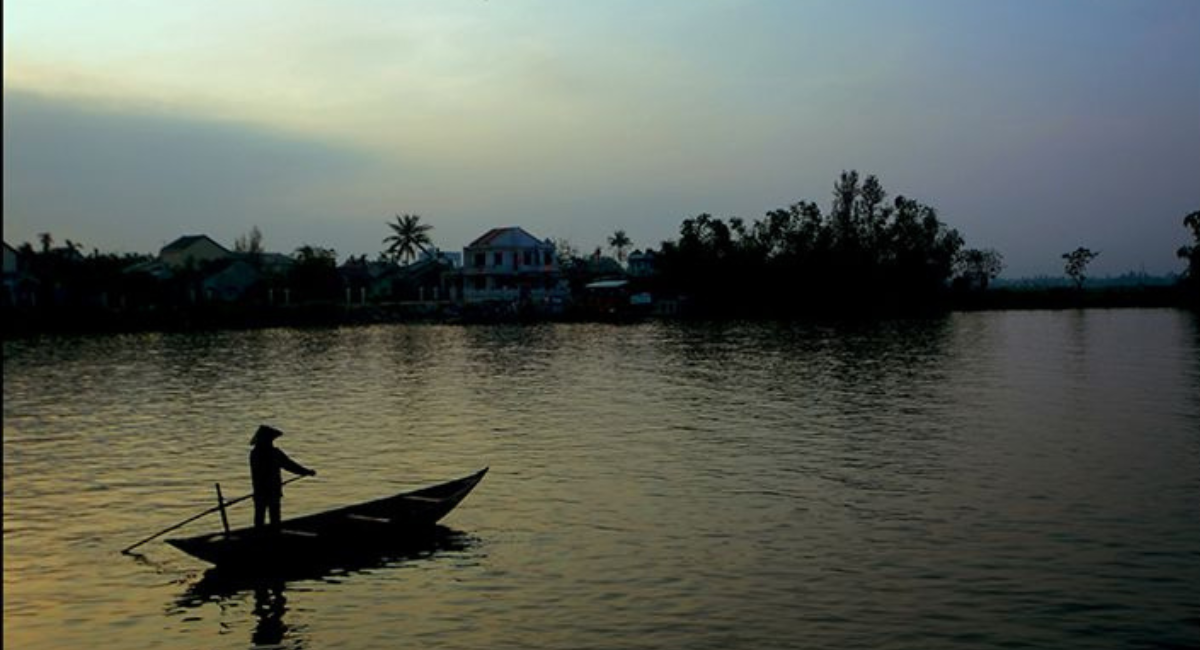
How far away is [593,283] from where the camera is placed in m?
138

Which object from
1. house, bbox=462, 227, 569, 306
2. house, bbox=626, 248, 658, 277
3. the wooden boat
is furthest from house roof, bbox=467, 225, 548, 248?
the wooden boat

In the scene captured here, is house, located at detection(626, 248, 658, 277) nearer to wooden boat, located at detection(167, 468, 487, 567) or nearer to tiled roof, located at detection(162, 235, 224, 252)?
tiled roof, located at detection(162, 235, 224, 252)

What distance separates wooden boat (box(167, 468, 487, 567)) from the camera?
57.6 feet

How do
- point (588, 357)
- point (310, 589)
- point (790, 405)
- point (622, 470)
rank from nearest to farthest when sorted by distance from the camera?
point (310, 589)
point (622, 470)
point (790, 405)
point (588, 357)

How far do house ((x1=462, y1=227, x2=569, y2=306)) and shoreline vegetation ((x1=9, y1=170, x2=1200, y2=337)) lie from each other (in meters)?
0.18

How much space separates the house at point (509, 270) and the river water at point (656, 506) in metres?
69.1

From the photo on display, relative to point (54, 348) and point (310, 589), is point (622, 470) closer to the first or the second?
point (310, 589)

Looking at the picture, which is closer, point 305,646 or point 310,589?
point 305,646

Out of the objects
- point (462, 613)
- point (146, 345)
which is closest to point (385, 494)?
point (462, 613)

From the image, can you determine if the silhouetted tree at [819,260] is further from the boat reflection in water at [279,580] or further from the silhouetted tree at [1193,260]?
the boat reflection in water at [279,580]

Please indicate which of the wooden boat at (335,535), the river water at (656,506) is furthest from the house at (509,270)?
the wooden boat at (335,535)

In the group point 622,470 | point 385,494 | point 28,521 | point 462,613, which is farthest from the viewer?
point 622,470

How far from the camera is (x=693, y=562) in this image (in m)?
18.9

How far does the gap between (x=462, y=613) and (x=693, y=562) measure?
473 centimetres
